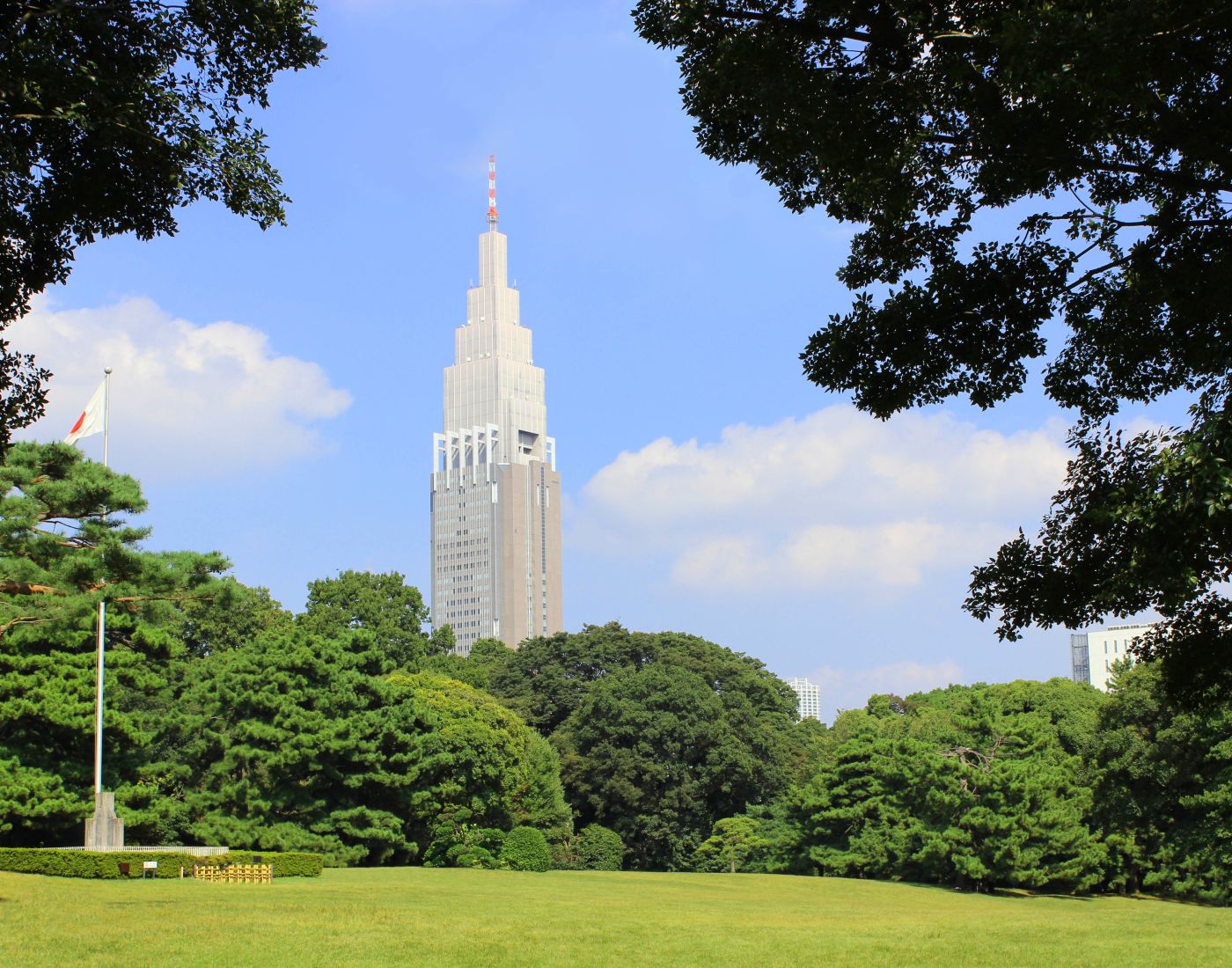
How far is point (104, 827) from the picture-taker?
31812mm

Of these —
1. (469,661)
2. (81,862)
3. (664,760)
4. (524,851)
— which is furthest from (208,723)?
(469,661)

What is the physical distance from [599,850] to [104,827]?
20359mm

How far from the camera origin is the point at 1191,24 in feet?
21.7

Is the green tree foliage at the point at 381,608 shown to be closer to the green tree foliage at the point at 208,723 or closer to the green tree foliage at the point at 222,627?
the green tree foliage at the point at 222,627

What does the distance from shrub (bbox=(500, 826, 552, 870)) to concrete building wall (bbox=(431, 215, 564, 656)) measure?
352 feet

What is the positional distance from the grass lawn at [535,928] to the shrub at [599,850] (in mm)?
13609

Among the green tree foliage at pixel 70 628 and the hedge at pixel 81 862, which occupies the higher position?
the green tree foliage at pixel 70 628

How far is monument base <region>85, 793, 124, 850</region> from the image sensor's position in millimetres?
31703

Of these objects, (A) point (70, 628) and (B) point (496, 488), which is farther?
(B) point (496, 488)

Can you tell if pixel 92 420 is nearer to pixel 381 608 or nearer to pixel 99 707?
pixel 99 707

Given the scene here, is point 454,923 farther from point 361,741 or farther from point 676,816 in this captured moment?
point 676,816

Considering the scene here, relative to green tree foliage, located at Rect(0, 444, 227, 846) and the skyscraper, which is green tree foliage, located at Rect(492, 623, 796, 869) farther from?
the skyscraper

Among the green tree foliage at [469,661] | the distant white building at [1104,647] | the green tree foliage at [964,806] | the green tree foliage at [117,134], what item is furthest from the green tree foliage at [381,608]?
the distant white building at [1104,647]

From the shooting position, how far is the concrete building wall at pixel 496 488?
151 metres
